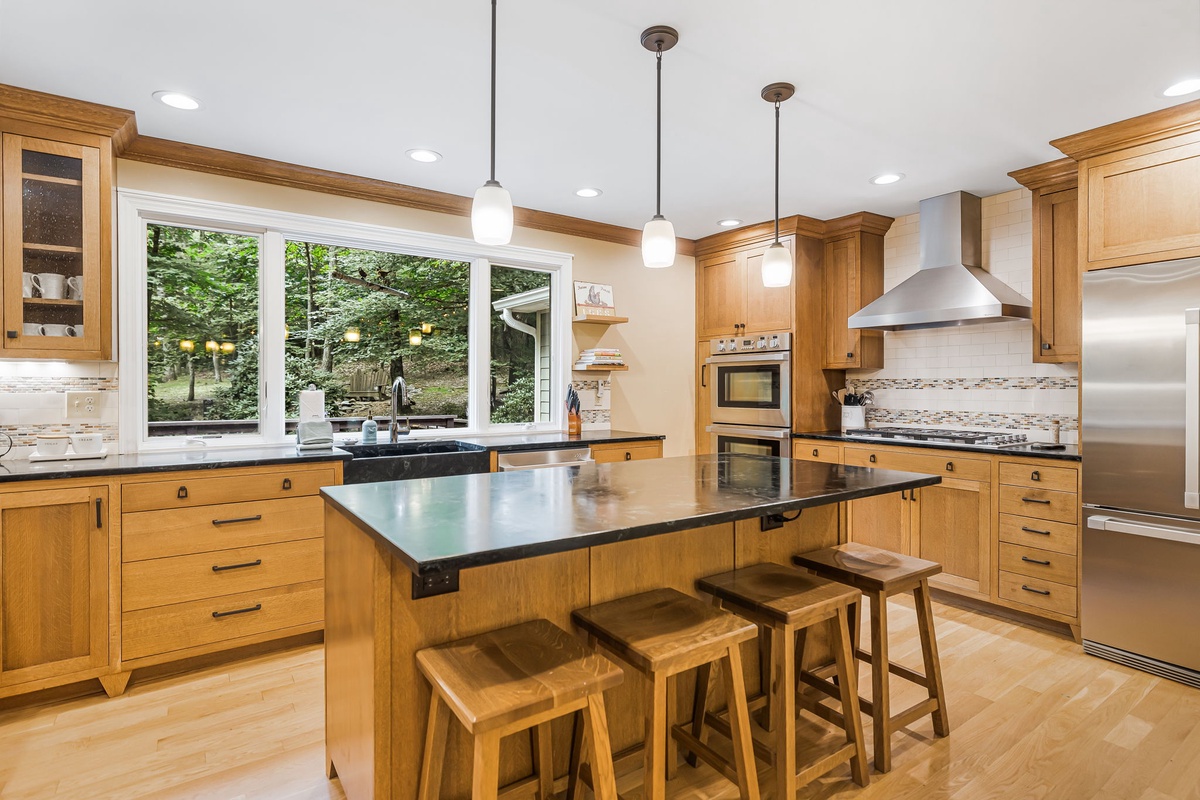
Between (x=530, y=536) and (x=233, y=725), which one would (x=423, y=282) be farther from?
(x=530, y=536)

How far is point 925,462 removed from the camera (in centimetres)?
359

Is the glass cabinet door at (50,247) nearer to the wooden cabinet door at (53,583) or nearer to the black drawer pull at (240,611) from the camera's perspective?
the wooden cabinet door at (53,583)

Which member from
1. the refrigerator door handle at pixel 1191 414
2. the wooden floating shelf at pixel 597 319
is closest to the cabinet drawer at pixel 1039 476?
the refrigerator door handle at pixel 1191 414

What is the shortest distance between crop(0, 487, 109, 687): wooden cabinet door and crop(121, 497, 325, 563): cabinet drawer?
109mm

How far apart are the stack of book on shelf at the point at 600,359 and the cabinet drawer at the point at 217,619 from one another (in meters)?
2.20

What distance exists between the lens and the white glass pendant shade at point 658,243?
2156 millimetres

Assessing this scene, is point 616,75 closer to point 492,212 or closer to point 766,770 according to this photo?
point 492,212

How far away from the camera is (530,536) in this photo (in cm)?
134

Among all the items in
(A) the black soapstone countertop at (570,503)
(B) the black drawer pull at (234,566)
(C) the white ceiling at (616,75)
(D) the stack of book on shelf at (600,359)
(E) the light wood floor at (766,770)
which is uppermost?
(C) the white ceiling at (616,75)

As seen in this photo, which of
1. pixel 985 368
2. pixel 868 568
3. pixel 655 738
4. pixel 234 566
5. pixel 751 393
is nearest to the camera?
pixel 655 738

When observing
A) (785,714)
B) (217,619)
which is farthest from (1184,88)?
(217,619)

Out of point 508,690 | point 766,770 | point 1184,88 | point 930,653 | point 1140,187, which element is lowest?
point 766,770

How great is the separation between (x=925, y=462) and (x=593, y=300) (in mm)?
2380

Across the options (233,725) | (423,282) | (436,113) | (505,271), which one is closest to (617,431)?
(505,271)
